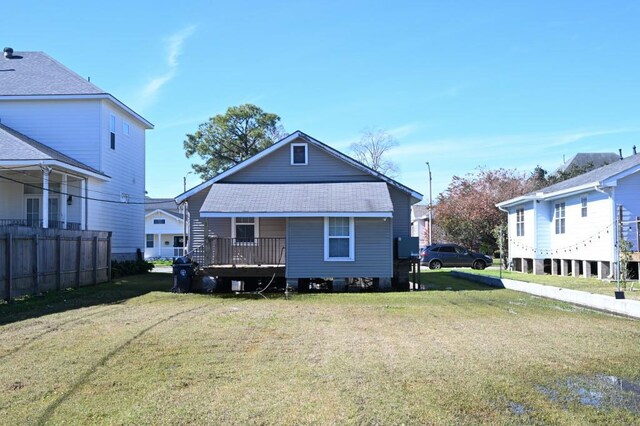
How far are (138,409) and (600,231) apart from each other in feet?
62.9

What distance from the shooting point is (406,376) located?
6.75 metres

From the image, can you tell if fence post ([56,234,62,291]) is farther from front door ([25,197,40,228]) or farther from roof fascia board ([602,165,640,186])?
roof fascia board ([602,165,640,186])

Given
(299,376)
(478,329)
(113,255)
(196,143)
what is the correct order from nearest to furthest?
(299,376) < (478,329) < (113,255) < (196,143)

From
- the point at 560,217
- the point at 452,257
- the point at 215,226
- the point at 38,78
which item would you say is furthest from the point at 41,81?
the point at 560,217

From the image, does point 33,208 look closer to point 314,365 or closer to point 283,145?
point 283,145

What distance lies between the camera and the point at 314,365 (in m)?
7.31

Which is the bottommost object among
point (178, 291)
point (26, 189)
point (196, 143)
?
point (178, 291)

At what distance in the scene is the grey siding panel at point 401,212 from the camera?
810 inches

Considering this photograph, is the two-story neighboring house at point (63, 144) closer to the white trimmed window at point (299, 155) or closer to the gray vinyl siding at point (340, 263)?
the white trimmed window at point (299, 155)

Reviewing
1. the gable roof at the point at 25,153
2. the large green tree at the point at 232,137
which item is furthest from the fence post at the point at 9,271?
the large green tree at the point at 232,137

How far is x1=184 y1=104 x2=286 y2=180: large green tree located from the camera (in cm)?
4859

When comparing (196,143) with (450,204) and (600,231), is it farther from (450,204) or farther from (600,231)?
(600,231)

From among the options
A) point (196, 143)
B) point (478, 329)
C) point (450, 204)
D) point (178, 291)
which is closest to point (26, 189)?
point (178, 291)

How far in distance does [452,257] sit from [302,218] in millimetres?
17143
